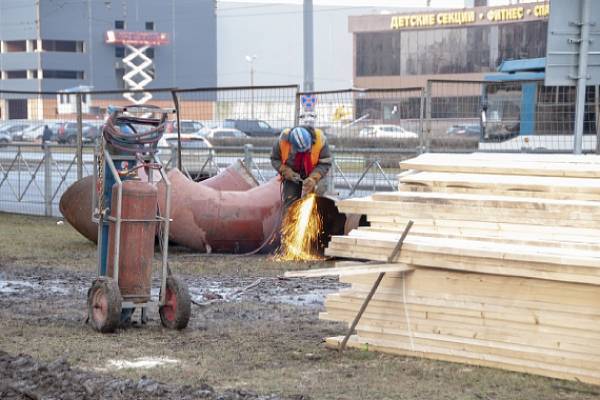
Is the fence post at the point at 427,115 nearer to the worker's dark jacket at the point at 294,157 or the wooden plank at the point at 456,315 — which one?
the worker's dark jacket at the point at 294,157

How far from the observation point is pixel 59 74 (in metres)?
72.4

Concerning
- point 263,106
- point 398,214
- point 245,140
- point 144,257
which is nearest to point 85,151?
point 245,140

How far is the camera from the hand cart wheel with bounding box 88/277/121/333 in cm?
820

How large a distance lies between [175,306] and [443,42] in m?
62.6

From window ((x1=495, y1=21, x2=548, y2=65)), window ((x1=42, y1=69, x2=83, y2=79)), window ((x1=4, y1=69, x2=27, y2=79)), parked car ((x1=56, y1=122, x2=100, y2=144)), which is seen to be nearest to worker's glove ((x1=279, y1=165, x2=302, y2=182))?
parked car ((x1=56, y1=122, x2=100, y2=144))

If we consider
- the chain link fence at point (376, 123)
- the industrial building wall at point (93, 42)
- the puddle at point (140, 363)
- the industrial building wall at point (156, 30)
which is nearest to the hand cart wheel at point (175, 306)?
the puddle at point (140, 363)

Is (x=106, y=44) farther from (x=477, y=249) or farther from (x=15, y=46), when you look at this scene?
(x=477, y=249)

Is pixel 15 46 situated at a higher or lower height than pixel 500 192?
higher

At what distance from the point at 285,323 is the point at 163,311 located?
3.36ft

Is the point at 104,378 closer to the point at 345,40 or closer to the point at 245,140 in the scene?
the point at 245,140

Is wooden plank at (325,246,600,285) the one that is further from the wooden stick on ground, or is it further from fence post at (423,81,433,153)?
fence post at (423,81,433,153)

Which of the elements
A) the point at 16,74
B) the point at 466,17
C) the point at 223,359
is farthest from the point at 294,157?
the point at 16,74

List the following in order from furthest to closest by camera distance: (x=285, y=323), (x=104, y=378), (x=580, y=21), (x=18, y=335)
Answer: (x=580, y=21), (x=285, y=323), (x=18, y=335), (x=104, y=378)

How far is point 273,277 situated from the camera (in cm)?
1152
